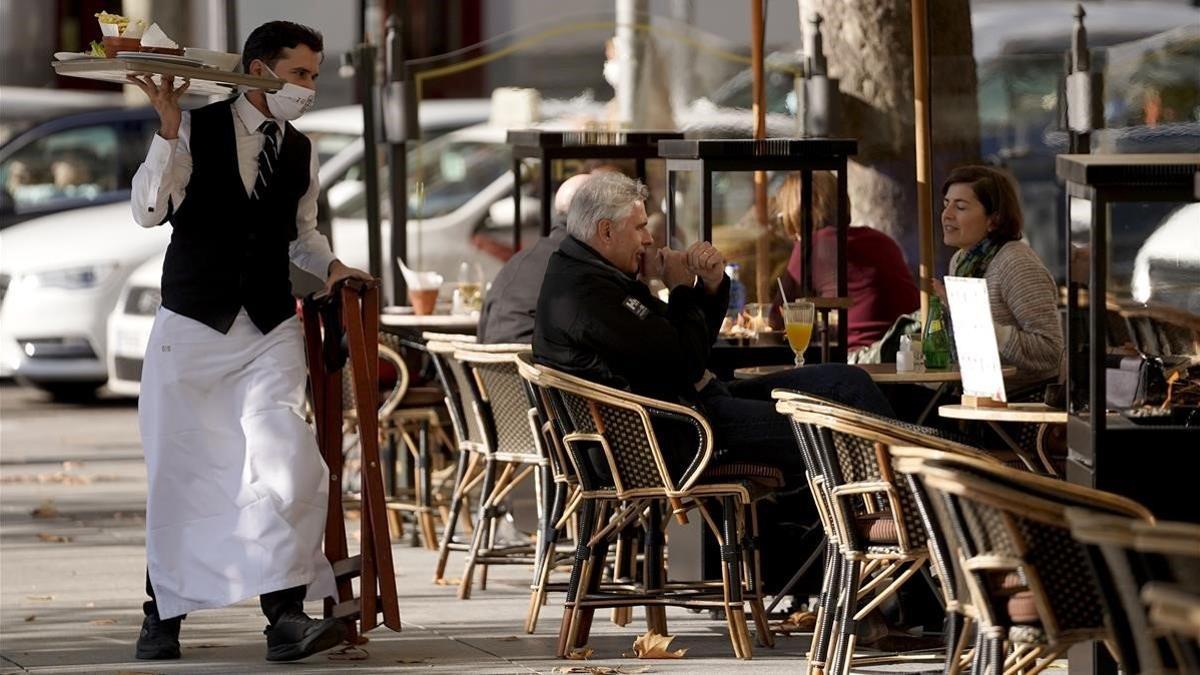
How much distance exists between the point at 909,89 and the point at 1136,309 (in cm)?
345

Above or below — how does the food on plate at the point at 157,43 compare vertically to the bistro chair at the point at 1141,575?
above

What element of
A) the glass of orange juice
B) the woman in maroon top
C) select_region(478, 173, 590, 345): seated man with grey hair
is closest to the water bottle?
the woman in maroon top

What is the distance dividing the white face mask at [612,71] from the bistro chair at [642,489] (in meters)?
6.49

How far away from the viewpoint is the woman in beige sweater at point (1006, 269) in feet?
24.5

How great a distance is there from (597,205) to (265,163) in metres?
1.01

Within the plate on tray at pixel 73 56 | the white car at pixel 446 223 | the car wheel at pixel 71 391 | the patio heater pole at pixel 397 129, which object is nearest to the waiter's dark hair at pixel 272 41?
the plate on tray at pixel 73 56

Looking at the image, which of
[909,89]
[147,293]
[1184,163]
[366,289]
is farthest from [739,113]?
[1184,163]

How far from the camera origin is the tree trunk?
10.9 meters

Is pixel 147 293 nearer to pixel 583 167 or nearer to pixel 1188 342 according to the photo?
pixel 583 167

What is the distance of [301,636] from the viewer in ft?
22.9

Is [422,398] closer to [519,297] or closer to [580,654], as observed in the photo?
[519,297]

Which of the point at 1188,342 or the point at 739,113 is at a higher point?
the point at 739,113

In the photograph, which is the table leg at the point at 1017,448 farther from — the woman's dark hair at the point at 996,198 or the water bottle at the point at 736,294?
the water bottle at the point at 736,294

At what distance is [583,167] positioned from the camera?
10.6 metres
